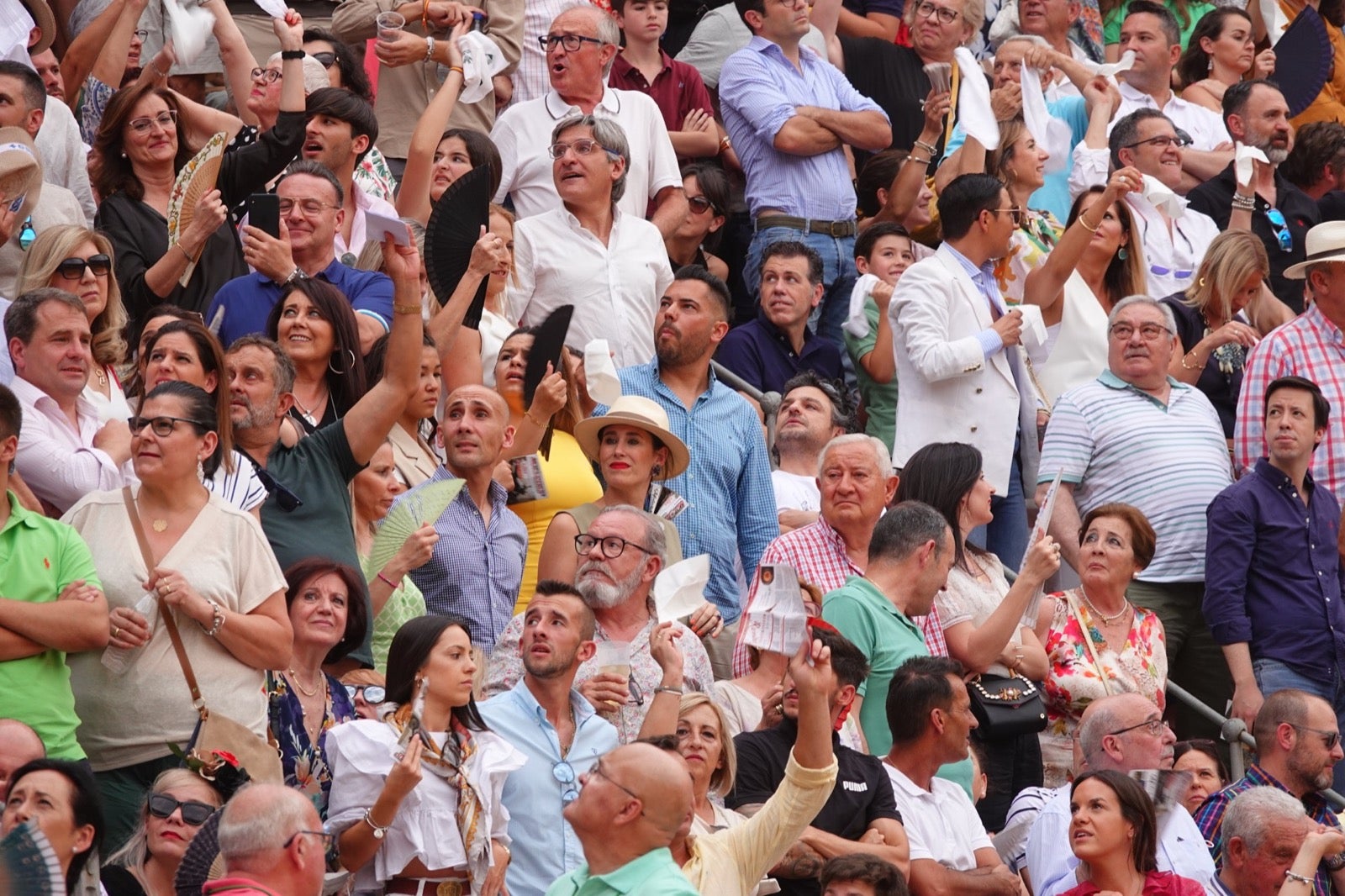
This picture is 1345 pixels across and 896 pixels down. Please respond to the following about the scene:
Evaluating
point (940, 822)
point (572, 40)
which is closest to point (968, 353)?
point (572, 40)

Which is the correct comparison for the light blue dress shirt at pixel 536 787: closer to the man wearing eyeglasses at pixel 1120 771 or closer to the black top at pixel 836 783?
the black top at pixel 836 783

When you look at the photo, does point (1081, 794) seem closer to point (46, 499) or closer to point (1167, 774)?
point (1167, 774)

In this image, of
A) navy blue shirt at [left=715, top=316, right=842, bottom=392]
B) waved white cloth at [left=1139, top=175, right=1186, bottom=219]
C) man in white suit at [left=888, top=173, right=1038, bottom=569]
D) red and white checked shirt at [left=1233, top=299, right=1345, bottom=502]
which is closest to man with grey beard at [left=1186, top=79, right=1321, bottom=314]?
waved white cloth at [left=1139, top=175, right=1186, bottom=219]

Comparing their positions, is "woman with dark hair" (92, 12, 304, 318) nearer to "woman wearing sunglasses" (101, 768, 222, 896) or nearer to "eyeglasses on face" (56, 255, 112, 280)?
"eyeglasses on face" (56, 255, 112, 280)

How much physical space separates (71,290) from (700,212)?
420 centimetres

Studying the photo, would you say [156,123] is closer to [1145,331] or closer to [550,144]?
[550,144]

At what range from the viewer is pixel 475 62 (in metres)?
9.98

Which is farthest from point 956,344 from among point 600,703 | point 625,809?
point 625,809

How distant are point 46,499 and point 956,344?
13.1 ft

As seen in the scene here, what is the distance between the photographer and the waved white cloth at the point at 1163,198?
432 inches

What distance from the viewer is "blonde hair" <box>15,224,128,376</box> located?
741 cm

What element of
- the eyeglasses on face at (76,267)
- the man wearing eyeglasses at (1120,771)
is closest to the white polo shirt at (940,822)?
the man wearing eyeglasses at (1120,771)

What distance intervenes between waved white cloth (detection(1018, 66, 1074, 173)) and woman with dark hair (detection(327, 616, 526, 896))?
6.08 meters

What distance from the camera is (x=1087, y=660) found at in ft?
27.5
